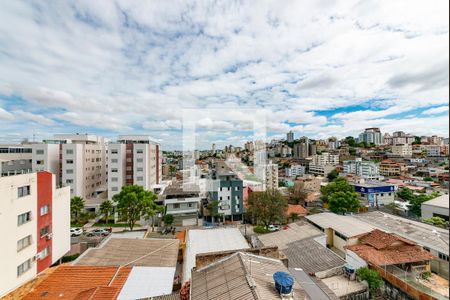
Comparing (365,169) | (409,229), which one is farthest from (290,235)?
(365,169)

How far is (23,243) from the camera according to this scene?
6711 mm

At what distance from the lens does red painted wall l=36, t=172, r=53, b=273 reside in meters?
7.36

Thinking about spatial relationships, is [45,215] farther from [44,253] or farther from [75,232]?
[75,232]

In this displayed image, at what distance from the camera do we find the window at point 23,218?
659cm

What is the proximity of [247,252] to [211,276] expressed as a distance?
0.98 m

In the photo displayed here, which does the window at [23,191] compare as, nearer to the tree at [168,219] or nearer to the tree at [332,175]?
the tree at [168,219]

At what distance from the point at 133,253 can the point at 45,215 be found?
3.26 m

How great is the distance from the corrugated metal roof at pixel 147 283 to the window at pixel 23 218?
3551mm

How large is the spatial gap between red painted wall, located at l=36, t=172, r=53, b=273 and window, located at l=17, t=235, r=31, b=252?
36cm

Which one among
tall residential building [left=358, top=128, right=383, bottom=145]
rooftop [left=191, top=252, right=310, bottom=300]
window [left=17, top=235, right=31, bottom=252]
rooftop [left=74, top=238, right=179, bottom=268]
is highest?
tall residential building [left=358, top=128, right=383, bottom=145]

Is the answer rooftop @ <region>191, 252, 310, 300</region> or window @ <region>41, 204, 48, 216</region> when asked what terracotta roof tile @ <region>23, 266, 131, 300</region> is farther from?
rooftop @ <region>191, 252, 310, 300</region>

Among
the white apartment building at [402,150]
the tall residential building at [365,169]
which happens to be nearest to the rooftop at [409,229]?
the tall residential building at [365,169]

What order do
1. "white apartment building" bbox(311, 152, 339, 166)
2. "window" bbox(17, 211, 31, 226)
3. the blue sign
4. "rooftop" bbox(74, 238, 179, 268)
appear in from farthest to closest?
"white apartment building" bbox(311, 152, 339, 166)
the blue sign
"rooftop" bbox(74, 238, 179, 268)
"window" bbox(17, 211, 31, 226)

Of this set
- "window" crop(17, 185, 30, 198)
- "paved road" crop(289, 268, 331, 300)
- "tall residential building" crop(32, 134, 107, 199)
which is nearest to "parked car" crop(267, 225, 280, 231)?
"paved road" crop(289, 268, 331, 300)
